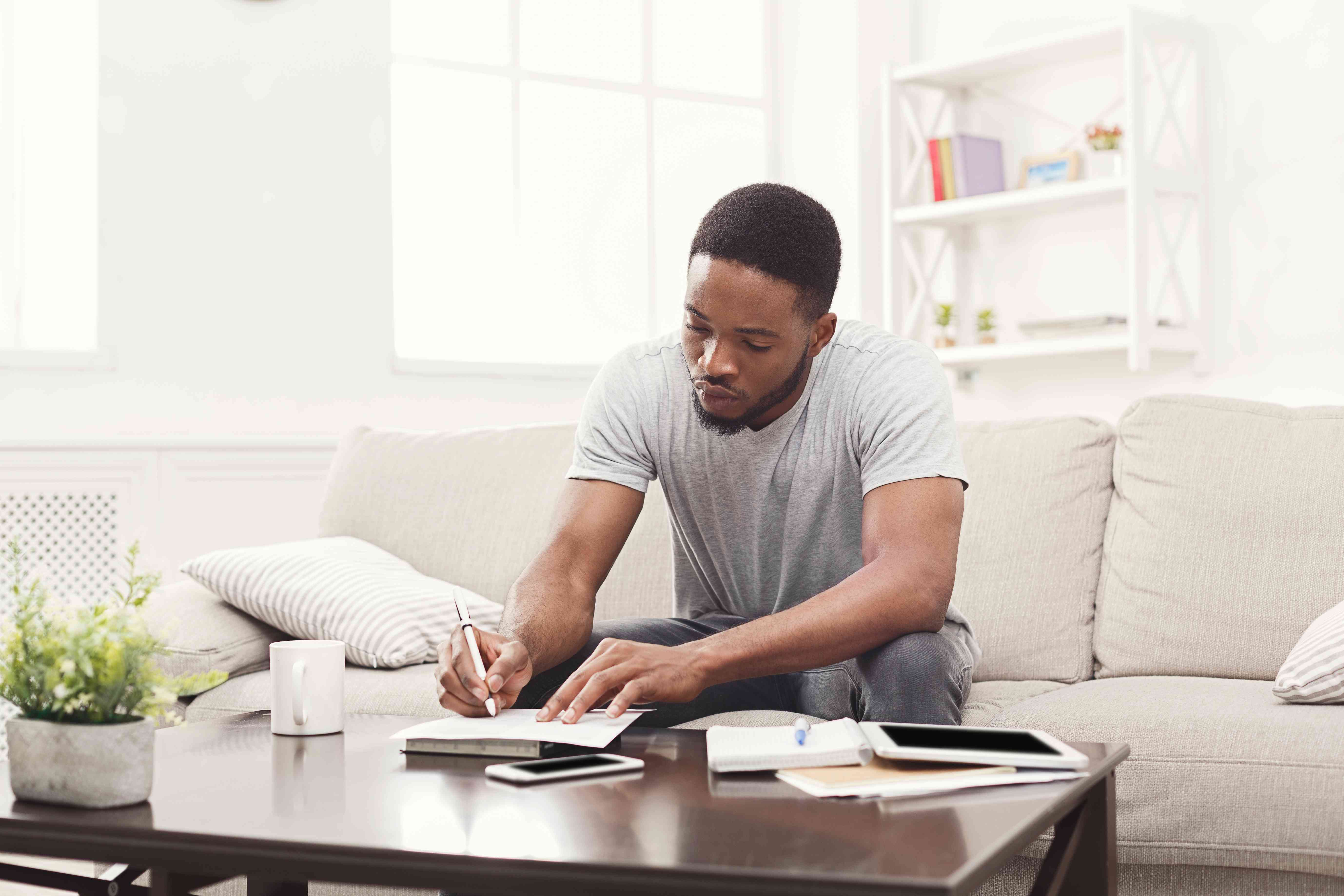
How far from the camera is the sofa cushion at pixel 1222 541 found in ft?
6.15

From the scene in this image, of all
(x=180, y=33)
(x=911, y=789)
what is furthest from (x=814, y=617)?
A: (x=180, y=33)

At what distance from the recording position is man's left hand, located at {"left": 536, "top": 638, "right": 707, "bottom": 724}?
128cm

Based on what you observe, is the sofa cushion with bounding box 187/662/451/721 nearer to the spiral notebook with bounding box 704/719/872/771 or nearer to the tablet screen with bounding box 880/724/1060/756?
the spiral notebook with bounding box 704/719/872/771

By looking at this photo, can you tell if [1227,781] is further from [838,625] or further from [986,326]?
[986,326]

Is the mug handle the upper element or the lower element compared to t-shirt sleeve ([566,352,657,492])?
lower

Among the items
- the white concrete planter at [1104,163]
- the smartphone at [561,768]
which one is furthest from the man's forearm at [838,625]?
the white concrete planter at [1104,163]

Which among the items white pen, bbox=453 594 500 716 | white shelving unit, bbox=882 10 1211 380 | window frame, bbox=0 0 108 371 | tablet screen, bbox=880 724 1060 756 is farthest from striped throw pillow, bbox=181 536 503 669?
white shelving unit, bbox=882 10 1211 380

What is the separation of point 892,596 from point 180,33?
8.36ft

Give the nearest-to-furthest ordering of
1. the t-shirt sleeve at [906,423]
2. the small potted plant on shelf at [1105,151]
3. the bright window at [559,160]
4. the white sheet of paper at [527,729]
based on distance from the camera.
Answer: the white sheet of paper at [527,729], the t-shirt sleeve at [906,423], the small potted plant on shelf at [1105,151], the bright window at [559,160]

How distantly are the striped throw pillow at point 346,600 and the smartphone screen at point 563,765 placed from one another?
0.90 m

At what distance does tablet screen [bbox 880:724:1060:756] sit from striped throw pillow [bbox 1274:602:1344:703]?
2.13ft

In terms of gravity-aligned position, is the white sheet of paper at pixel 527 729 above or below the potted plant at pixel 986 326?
below

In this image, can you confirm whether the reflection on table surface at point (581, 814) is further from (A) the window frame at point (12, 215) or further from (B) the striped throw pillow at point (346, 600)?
(A) the window frame at point (12, 215)

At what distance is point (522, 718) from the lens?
1.34 metres
